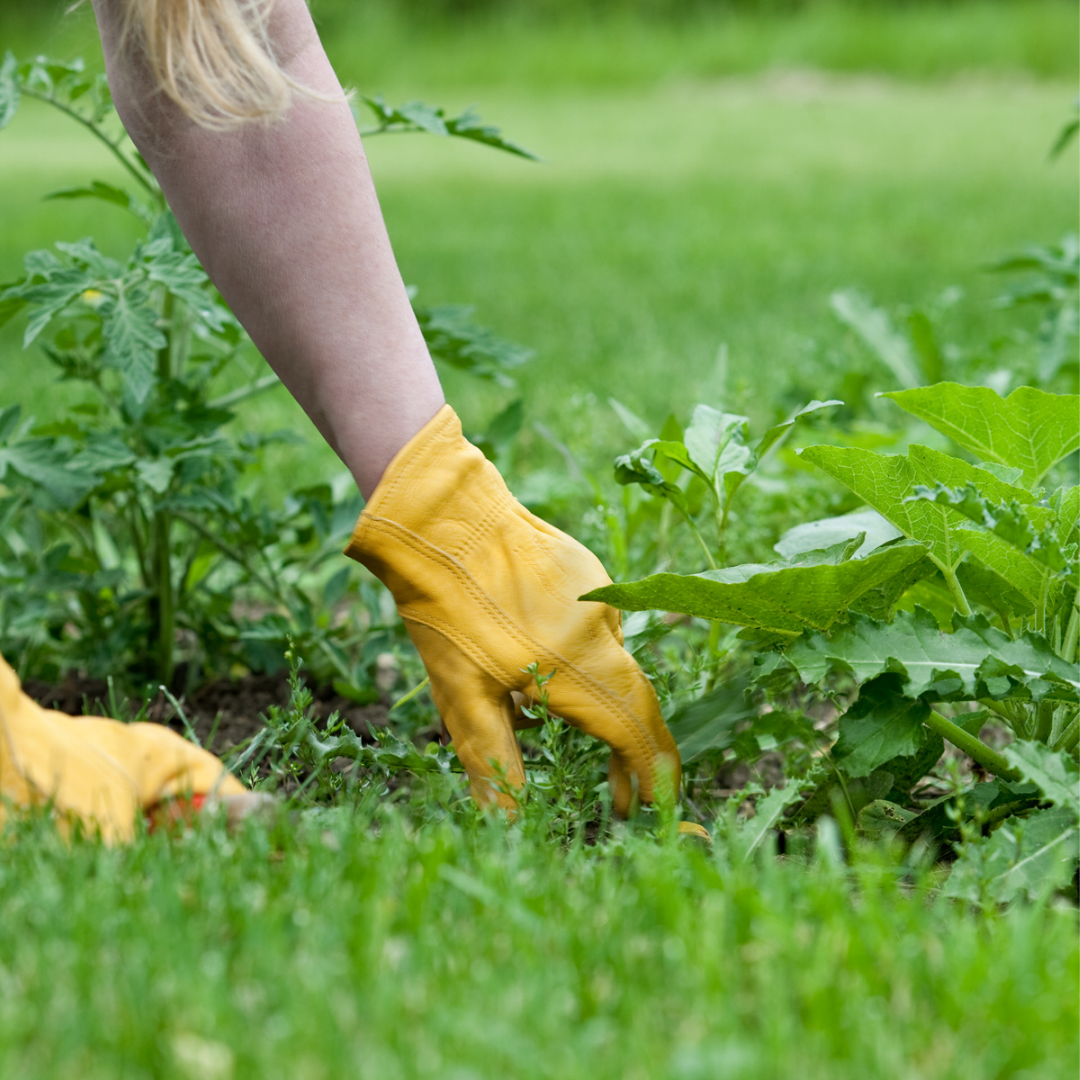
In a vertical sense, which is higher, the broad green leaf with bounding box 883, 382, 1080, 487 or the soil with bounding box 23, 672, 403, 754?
the broad green leaf with bounding box 883, 382, 1080, 487

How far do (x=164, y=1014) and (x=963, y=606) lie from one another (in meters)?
1.05

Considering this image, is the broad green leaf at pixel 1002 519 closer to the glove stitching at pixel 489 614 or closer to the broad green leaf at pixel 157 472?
the glove stitching at pixel 489 614

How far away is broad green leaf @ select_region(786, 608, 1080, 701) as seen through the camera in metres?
1.34

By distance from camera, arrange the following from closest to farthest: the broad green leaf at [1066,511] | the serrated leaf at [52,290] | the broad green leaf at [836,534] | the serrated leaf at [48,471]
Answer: the broad green leaf at [1066,511]
the broad green leaf at [836,534]
the serrated leaf at [52,290]
the serrated leaf at [48,471]

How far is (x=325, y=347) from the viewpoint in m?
1.55

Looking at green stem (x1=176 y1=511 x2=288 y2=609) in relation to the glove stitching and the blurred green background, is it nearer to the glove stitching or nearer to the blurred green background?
the glove stitching

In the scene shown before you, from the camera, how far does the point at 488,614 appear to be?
157 cm

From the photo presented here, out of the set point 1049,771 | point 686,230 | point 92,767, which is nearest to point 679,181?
point 686,230

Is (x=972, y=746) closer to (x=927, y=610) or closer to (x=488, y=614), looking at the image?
(x=927, y=610)

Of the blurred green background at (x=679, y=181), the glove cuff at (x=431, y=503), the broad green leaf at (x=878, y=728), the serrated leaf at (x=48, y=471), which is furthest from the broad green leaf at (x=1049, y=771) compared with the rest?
the serrated leaf at (x=48, y=471)

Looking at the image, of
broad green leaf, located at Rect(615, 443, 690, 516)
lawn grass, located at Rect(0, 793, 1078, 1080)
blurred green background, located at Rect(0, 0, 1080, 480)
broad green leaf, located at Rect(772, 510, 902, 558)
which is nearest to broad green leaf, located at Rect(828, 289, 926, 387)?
blurred green background, located at Rect(0, 0, 1080, 480)

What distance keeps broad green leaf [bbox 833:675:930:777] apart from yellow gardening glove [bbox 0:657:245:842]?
0.69 m

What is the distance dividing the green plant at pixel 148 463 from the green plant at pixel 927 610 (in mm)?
696

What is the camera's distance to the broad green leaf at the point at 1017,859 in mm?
1250
